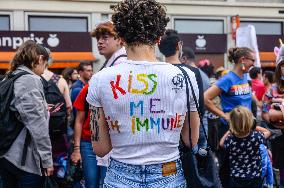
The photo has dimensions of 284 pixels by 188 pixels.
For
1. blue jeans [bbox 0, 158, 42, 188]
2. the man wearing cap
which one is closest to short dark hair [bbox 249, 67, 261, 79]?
the man wearing cap

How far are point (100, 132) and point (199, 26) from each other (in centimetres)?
1683

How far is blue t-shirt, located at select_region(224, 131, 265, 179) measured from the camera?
4.98 m

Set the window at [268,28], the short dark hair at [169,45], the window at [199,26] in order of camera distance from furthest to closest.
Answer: the window at [268,28]
the window at [199,26]
the short dark hair at [169,45]

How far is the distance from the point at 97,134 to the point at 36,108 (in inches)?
54.8

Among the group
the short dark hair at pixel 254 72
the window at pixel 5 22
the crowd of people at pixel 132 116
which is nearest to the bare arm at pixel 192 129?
the crowd of people at pixel 132 116

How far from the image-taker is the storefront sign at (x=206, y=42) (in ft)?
59.8

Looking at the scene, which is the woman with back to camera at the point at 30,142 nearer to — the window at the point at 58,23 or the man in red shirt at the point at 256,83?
the man in red shirt at the point at 256,83

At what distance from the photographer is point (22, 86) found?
376 centimetres

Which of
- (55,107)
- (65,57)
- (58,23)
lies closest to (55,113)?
(55,107)

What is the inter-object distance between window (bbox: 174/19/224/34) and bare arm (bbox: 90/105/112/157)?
16194 mm

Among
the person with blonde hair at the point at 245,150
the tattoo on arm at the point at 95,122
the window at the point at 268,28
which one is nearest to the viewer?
the tattoo on arm at the point at 95,122

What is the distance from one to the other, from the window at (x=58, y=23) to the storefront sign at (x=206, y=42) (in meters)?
3.82

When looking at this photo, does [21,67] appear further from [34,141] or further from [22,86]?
[34,141]

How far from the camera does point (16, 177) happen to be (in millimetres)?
3865
